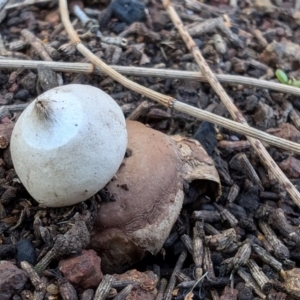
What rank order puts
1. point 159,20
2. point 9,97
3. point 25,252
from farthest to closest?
point 159,20, point 9,97, point 25,252

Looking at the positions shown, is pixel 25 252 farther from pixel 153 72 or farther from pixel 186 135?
pixel 153 72

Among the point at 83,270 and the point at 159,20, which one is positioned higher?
the point at 159,20

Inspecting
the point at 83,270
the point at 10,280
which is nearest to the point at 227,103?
the point at 83,270

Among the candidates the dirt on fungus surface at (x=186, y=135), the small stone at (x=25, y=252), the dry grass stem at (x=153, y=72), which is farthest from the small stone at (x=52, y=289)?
the dry grass stem at (x=153, y=72)

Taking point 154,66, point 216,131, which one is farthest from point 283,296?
point 154,66

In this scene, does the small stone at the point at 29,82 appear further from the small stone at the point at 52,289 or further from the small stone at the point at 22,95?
the small stone at the point at 52,289

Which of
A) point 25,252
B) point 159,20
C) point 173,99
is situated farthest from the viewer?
point 159,20

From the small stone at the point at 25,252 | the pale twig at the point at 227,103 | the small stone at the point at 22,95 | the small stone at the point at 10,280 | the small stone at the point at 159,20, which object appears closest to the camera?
the small stone at the point at 10,280
